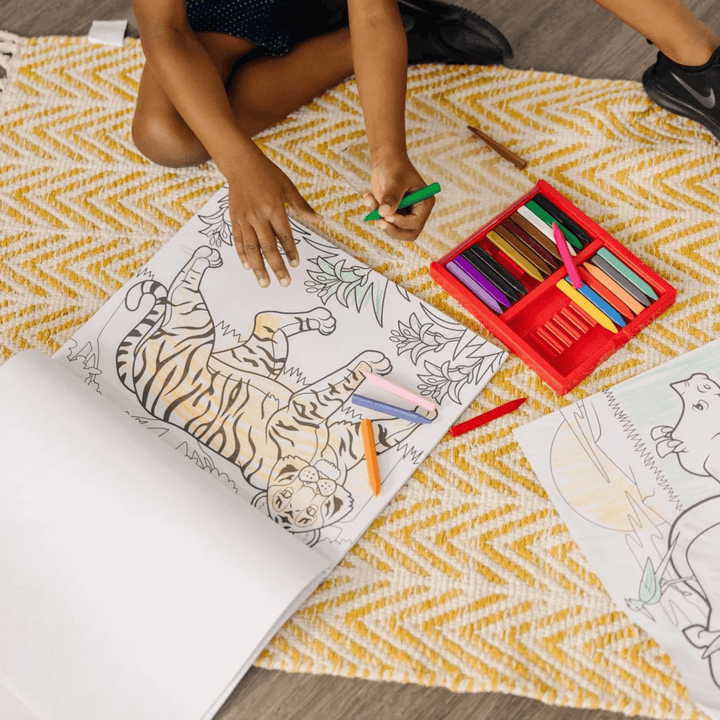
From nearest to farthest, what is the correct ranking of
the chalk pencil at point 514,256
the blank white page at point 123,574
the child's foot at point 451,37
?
1. the blank white page at point 123,574
2. the chalk pencil at point 514,256
3. the child's foot at point 451,37

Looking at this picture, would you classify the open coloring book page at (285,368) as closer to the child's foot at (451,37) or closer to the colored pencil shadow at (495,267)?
the colored pencil shadow at (495,267)

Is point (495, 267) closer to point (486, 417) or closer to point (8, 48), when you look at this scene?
point (486, 417)

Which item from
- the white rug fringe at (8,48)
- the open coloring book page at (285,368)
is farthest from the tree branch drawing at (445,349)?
the white rug fringe at (8,48)

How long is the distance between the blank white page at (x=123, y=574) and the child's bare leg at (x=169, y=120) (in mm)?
274

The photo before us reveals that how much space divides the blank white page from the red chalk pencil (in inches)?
6.2

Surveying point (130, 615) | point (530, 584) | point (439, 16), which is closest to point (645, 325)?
point (530, 584)

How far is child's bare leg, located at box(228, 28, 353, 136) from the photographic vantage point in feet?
2.23

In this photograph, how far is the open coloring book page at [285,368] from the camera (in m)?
0.56

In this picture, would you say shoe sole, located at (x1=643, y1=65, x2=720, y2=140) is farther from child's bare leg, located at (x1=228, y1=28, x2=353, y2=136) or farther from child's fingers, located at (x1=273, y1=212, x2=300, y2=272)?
child's fingers, located at (x1=273, y1=212, x2=300, y2=272)

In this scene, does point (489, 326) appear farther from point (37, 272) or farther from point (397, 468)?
point (37, 272)

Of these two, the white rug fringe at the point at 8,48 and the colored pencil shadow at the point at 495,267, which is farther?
the white rug fringe at the point at 8,48

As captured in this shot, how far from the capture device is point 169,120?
0.64 meters

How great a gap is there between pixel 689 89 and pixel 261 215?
44 cm

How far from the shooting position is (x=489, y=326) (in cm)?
59
